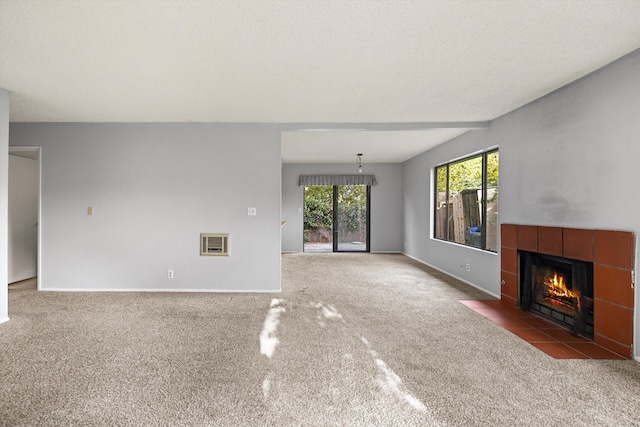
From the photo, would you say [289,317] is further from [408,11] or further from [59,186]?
[59,186]

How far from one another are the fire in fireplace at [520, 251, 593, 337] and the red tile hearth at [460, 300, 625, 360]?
0.11m

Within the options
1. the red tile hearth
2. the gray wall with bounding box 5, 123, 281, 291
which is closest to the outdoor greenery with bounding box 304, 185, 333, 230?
the gray wall with bounding box 5, 123, 281, 291

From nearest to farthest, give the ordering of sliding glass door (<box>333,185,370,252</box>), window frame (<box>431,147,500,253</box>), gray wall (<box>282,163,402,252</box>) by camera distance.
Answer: window frame (<box>431,147,500,253</box>), gray wall (<box>282,163,402,252</box>), sliding glass door (<box>333,185,370,252</box>)

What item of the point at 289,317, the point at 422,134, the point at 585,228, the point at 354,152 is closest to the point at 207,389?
the point at 289,317

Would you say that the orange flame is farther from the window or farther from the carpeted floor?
the window

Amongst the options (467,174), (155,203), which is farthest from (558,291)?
(155,203)

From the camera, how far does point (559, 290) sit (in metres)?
3.38

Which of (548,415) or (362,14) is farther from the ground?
(362,14)

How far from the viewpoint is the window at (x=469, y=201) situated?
4676 mm

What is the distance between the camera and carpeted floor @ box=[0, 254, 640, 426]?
1834mm

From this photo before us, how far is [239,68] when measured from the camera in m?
2.83

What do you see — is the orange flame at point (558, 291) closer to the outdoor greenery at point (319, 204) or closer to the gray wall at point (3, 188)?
the gray wall at point (3, 188)

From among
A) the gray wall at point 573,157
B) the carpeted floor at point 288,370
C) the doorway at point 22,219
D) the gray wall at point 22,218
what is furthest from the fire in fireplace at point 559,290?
the gray wall at point 22,218

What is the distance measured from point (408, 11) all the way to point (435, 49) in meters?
0.59
